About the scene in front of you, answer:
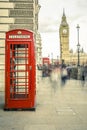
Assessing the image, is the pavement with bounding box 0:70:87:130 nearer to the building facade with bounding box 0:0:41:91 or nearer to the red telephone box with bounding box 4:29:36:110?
the red telephone box with bounding box 4:29:36:110

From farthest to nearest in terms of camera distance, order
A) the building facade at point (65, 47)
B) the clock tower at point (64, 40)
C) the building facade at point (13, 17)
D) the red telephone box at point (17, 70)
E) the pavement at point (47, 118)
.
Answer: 1. the building facade at point (65, 47)
2. the clock tower at point (64, 40)
3. the building facade at point (13, 17)
4. the red telephone box at point (17, 70)
5. the pavement at point (47, 118)

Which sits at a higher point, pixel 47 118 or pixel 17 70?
pixel 17 70

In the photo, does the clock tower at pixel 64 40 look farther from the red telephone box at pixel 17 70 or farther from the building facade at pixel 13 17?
the red telephone box at pixel 17 70

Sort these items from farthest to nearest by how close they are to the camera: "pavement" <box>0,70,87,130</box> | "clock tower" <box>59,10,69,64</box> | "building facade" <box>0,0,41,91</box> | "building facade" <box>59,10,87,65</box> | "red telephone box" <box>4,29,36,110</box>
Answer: "building facade" <box>59,10,87,65</box>
"clock tower" <box>59,10,69,64</box>
"building facade" <box>0,0,41,91</box>
"red telephone box" <box>4,29,36,110</box>
"pavement" <box>0,70,87,130</box>

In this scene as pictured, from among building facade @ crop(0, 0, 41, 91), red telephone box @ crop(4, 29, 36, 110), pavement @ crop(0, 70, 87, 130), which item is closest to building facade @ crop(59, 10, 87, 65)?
building facade @ crop(0, 0, 41, 91)

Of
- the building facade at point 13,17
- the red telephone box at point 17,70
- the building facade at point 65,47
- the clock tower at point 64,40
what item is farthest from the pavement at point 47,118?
the clock tower at point 64,40

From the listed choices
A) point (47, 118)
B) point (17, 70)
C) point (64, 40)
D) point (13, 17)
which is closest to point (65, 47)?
point (64, 40)

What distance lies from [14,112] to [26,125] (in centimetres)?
231

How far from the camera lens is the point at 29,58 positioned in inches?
451

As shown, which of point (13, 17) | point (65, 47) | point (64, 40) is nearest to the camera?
point (13, 17)

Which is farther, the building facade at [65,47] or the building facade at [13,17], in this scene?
the building facade at [65,47]

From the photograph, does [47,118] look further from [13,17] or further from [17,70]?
[13,17]

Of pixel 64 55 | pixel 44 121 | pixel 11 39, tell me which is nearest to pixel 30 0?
pixel 11 39

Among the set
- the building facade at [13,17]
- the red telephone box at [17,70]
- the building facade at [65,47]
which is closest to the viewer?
the red telephone box at [17,70]
